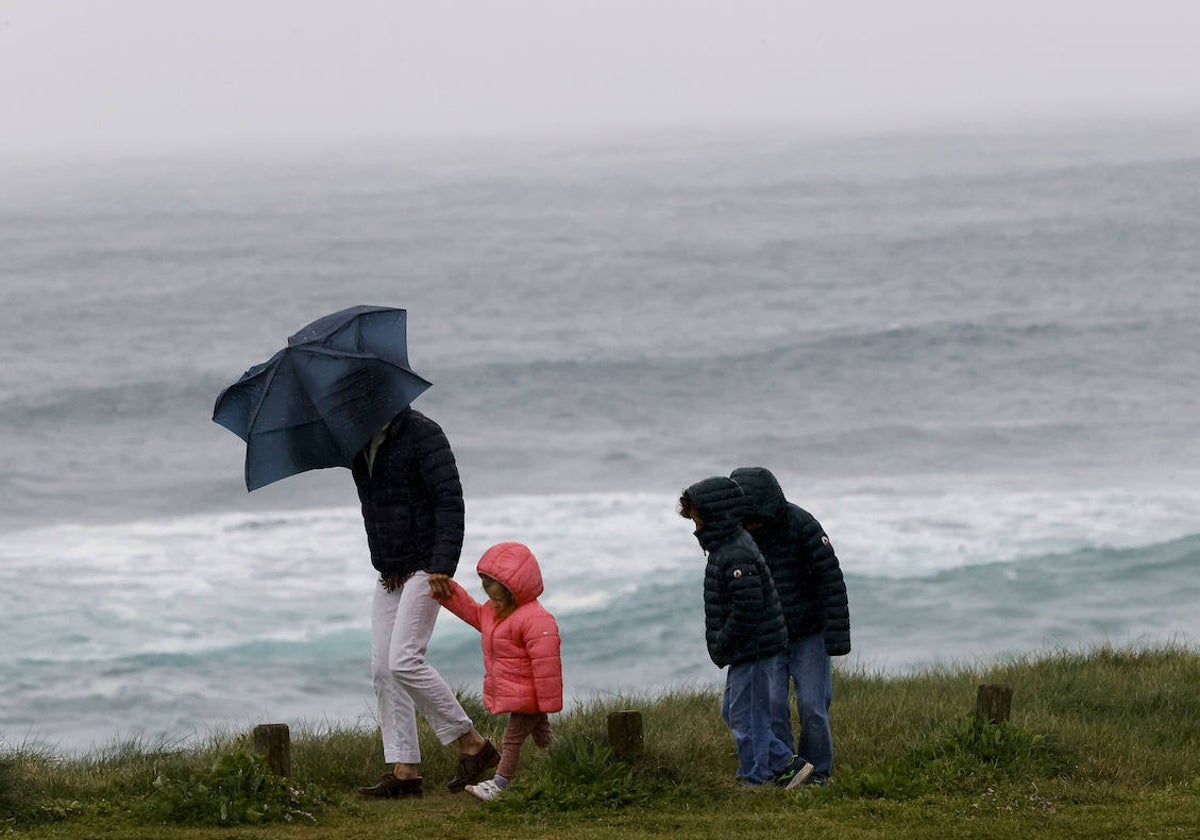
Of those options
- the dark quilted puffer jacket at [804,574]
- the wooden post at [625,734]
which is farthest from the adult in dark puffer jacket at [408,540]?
the dark quilted puffer jacket at [804,574]

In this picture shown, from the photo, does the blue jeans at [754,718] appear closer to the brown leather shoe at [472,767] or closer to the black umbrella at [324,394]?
the brown leather shoe at [472,767]

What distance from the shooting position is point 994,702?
9289 millimetres

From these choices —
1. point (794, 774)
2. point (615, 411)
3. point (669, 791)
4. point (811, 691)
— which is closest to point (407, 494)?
point (669, 791)

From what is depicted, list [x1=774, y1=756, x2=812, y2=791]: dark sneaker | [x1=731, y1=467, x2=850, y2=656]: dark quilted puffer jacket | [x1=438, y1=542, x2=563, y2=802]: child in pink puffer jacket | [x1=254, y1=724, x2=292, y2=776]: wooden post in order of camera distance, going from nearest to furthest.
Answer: [x1=438, y1=542, x2=563, y2=802]: child in pink puffer jacket → [x1=731, y1=467, x2=850, y2=656]: dark quilted puffer jacket → [x1=774, y1=756, x2=812, y2=791]: dark sneaker → [x1=254, y1=724, x2=292, y2=776]: wooden post

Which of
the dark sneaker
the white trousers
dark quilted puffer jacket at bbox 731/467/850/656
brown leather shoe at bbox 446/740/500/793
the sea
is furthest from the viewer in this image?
the sea

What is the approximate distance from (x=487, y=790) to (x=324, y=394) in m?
2.18

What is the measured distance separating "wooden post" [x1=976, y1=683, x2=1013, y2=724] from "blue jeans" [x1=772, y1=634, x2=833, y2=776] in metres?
0.86

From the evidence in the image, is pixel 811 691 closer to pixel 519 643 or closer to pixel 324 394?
pixel 519 643

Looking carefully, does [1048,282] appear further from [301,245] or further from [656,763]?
[656,763]

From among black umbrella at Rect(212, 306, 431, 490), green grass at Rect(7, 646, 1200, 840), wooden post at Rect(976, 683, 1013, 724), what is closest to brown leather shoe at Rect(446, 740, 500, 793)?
green grass at Rect(7, 646, 1200, 840)

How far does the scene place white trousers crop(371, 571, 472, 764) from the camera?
8750mm

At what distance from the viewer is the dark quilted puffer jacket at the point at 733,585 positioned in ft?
28.0

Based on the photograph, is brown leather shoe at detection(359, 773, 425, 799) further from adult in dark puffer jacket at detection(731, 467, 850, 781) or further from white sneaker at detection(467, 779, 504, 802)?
adult in dark puffer jacket at detection(731, 467, 850, 781)

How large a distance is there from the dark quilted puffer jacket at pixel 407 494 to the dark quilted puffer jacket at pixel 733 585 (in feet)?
4.08
